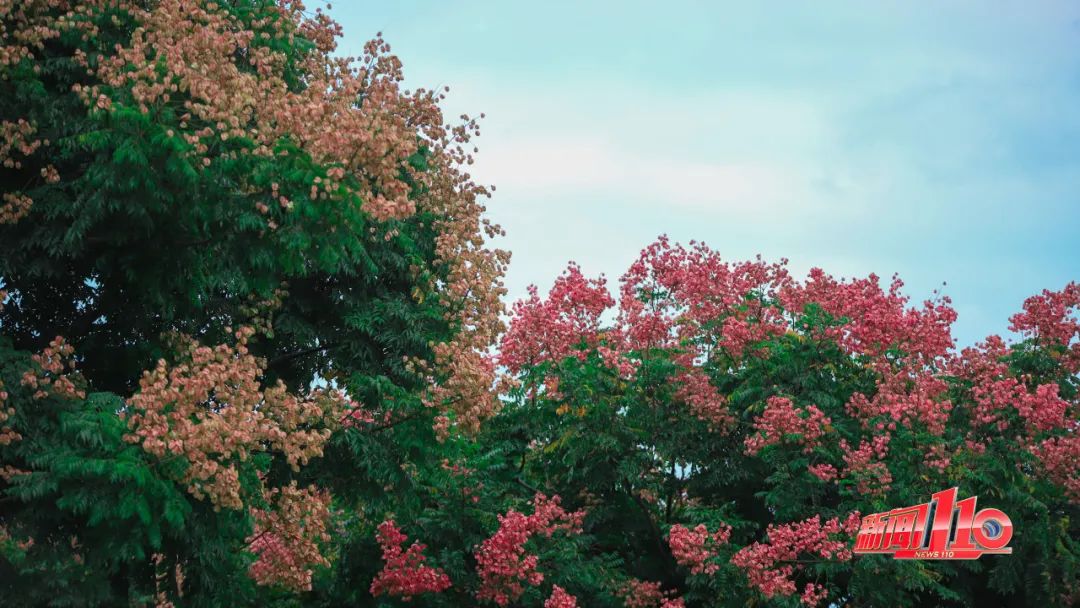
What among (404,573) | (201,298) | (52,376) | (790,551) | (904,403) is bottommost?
(404,573)

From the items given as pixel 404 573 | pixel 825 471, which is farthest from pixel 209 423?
pixel 825 471

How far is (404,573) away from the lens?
1450cm

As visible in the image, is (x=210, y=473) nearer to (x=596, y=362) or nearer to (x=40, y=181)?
(x=40, y=181)

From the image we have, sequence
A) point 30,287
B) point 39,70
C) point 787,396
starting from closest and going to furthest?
point 39,70, point 30,287, point 787,396

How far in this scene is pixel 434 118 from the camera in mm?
14609

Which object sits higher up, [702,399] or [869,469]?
[702,399]

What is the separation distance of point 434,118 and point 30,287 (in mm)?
5401

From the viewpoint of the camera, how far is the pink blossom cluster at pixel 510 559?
14312 millimetres

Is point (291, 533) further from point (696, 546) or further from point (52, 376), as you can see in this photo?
point (696, 546)

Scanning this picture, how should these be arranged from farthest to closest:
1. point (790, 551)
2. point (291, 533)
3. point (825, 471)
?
point (825, 471) < point (790, 551) < point (291, 533)

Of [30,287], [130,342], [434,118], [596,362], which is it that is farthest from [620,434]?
[30,287]

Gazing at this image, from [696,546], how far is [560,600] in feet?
6.26

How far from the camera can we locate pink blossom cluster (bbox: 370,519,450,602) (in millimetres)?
14383

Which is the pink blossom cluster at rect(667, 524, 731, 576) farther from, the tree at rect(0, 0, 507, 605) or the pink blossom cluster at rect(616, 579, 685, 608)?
the tree at rect(0, 0, 507, 605)
